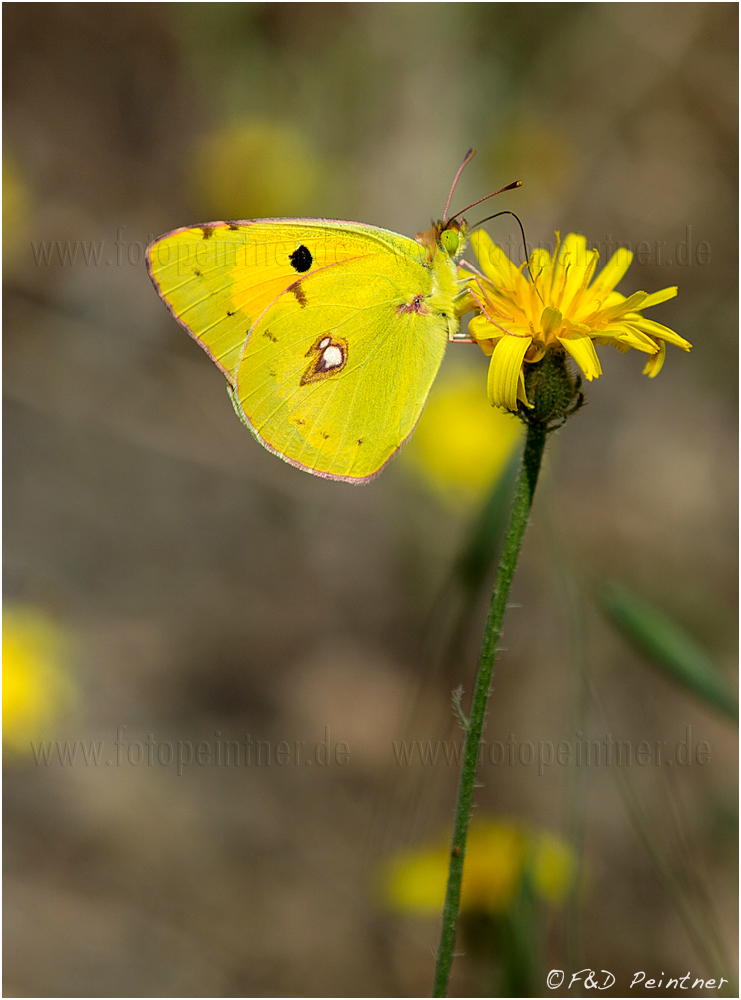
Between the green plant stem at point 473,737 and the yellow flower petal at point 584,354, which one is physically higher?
the yellow flower petal at point 584,354

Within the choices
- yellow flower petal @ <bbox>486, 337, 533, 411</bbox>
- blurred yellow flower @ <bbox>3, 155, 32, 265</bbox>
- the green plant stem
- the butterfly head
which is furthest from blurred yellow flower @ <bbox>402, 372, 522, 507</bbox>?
blurred yellow flower @ <bbox>3, 155, 32, 265</bbox>

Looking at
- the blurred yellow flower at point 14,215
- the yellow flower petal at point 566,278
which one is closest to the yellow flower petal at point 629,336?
the yellow flower petal at point 566,278

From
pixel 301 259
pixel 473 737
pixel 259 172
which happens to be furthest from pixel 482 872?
pixel 259 172

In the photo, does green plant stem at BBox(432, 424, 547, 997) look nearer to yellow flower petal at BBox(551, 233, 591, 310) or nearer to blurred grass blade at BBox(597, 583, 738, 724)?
yellow flower petal at BBox(551, 233, 591, 310)

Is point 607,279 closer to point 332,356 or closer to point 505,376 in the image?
point 505,376

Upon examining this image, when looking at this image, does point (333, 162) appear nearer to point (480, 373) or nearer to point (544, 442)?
point (480, 373)

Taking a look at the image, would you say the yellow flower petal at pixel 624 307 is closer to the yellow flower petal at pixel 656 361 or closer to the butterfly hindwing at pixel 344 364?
the yellow flower petal at pixel 656 361
